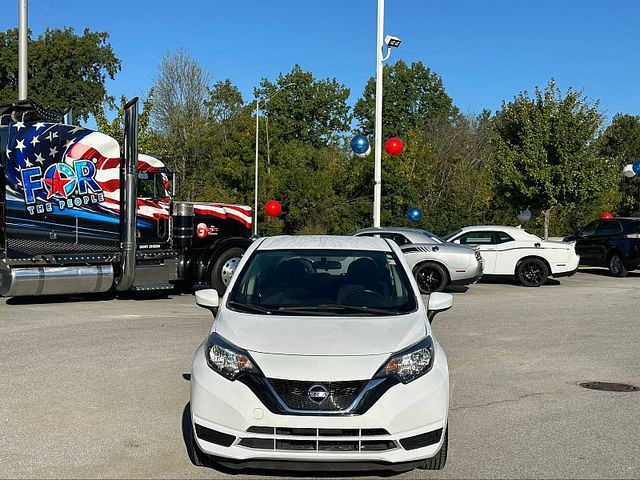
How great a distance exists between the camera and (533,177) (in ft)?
96.0

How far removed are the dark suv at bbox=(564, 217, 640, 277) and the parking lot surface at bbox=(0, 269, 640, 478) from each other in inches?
341

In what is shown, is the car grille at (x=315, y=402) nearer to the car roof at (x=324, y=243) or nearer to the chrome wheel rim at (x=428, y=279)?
the car roof at (x=324, y=243)

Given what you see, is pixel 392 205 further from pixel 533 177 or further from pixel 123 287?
pixel 123 287

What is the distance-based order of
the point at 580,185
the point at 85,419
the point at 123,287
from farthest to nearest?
the point at 580,185 → the point at 123,287 → the point at 85,419

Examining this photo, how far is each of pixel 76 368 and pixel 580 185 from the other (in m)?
24.3

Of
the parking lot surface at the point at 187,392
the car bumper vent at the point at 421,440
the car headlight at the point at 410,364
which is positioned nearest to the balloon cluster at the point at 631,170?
the parking lot surface at the point at 187,392

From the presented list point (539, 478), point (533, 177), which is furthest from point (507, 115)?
point (539, 478)

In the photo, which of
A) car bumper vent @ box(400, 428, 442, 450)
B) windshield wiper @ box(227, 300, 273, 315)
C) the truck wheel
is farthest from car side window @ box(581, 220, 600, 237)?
car bumper vent @ box(400, 428, 442, 450)

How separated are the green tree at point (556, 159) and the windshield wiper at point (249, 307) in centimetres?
2514

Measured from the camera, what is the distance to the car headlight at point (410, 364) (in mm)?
4789

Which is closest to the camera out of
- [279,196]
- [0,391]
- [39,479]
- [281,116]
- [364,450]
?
[364,450]

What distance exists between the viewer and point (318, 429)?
4578 millimetres

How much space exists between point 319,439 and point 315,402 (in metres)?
0.22

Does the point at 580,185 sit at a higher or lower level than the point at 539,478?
Answer: higher
